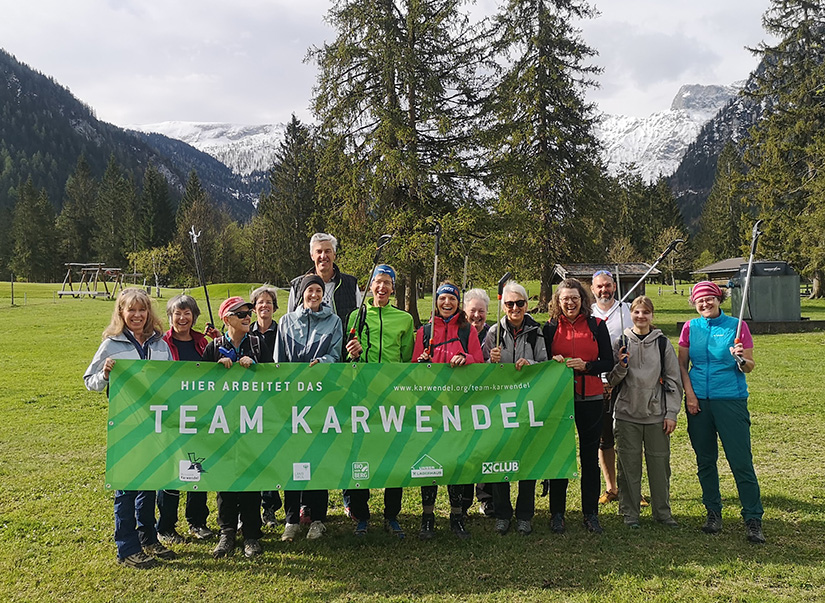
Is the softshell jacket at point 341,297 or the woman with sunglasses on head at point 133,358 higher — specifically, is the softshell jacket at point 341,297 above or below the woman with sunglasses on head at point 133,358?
above

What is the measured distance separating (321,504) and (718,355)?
363cm

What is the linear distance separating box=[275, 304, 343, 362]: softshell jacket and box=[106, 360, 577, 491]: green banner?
0.16 m

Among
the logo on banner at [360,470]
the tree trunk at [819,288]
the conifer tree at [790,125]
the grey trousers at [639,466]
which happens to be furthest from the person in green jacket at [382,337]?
the tree trunk at [819,288]

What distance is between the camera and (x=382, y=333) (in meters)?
5.20

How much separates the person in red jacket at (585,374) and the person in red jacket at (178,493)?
3020 millimetres

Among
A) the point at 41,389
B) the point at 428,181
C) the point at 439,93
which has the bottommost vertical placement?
the point at 41,389

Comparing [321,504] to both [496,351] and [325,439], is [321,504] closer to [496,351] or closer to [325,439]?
[325,439]

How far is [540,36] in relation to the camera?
29016mm

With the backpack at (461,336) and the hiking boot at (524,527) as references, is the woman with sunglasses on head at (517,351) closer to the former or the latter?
the hiking boot at (524,527)

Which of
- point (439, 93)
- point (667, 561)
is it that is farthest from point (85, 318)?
point (667, 561)

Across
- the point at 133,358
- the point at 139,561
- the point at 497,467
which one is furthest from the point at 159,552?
the point at 497,467

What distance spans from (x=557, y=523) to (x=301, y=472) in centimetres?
222

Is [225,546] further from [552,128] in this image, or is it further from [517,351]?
[552,128]

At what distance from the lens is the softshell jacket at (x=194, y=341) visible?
5238 millimetres
